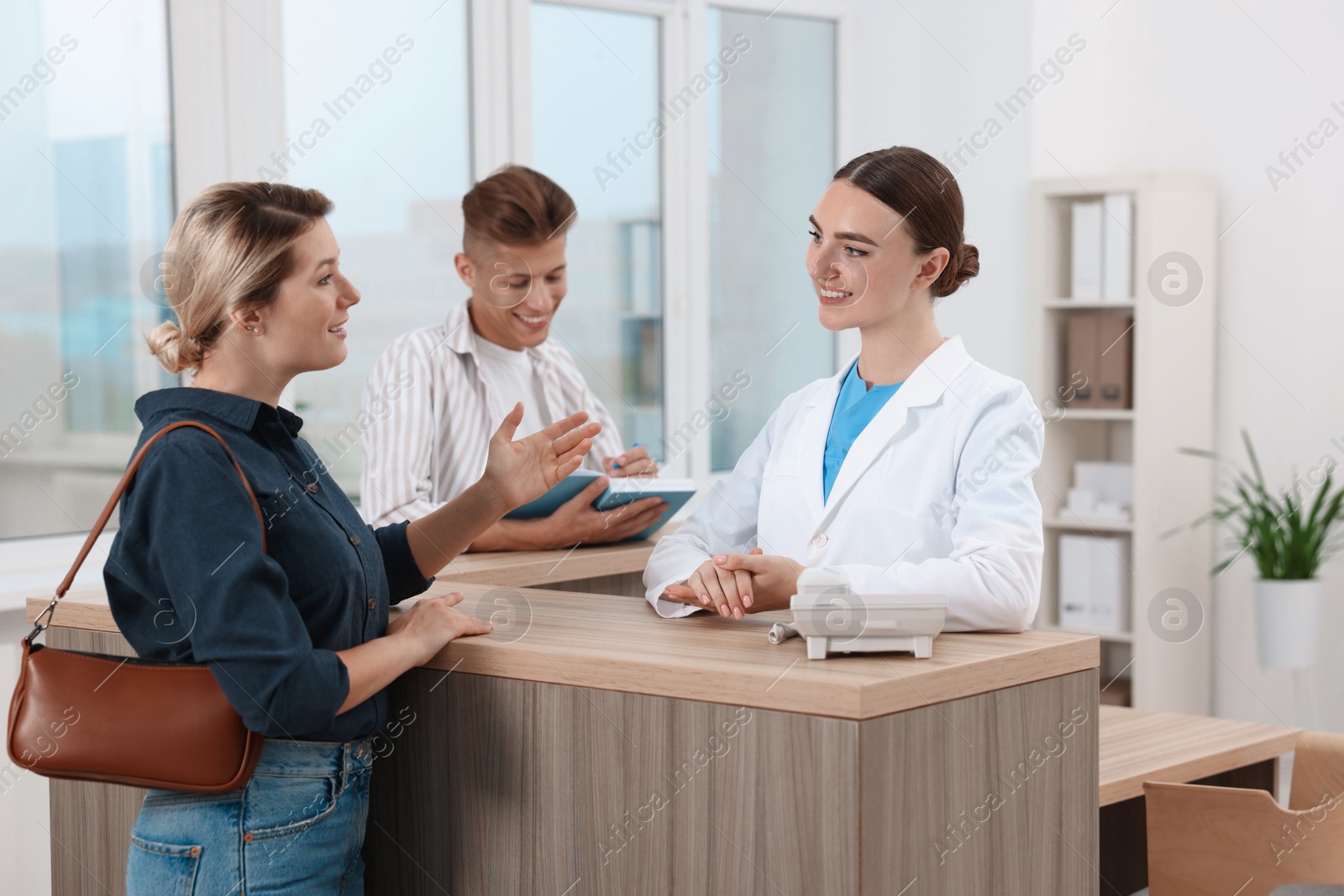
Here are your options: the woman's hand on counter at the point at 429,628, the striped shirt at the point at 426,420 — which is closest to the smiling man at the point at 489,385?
the striped shirt at the point at 426,420

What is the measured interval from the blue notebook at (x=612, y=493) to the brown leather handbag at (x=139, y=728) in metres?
1.08

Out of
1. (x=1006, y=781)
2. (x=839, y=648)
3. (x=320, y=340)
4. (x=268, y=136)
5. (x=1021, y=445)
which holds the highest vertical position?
(x=268, y=136)

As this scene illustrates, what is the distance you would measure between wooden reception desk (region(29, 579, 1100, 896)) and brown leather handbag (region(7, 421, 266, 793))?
0.98 feet

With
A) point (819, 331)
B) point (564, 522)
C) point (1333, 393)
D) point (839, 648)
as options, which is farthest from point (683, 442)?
point (839, 648)

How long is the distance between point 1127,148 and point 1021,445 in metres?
3.85

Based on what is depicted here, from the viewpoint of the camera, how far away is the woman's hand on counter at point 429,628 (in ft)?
5.31

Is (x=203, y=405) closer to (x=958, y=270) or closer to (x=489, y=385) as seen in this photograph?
(x=958, y=270)

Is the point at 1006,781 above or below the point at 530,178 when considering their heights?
below

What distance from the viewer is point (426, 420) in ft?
9.01

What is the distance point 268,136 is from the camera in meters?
3.99

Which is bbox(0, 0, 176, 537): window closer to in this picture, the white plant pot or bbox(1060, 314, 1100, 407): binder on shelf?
bbox(1060, 314, 1100, 407): binder on shelf

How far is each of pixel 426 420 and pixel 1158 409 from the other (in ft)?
10.1

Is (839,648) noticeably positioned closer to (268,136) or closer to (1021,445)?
(1021,445)

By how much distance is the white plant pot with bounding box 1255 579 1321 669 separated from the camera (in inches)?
179
